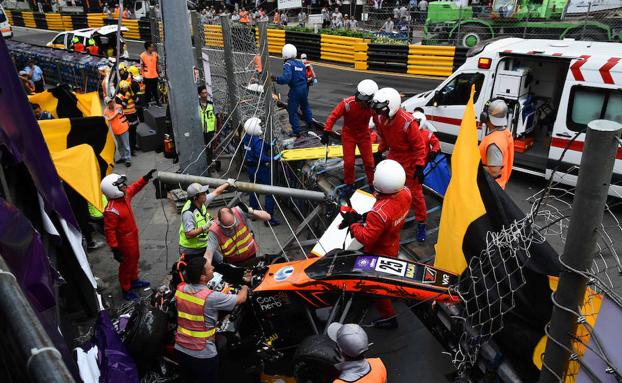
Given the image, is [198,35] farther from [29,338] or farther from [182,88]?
[29,338]

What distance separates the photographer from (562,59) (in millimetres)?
8172

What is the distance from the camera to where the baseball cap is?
19.7ft

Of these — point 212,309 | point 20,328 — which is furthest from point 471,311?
point 20,328

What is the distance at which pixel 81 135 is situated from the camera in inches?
311

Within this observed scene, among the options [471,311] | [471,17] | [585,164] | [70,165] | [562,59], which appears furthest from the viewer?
[471,17]

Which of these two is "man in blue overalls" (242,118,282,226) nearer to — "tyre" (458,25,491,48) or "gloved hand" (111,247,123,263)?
"gloved hand" (111,247,123,263)

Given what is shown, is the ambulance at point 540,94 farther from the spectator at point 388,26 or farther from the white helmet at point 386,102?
the spectator at point 388,26

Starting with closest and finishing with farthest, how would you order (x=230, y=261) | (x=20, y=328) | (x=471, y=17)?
(x=20, y=328) < (x=230, y=261) < (x=471, y=17)

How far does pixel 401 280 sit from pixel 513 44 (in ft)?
22.2

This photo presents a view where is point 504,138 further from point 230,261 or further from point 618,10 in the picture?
point 618,10

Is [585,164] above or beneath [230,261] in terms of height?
above

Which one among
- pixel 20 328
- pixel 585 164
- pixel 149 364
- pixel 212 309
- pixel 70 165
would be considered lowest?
pixel 149 364

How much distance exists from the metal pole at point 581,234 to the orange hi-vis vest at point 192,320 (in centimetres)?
293

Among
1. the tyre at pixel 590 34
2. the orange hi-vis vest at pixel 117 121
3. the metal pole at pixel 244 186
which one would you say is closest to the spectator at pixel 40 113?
the orange hi-vis vest at pixel 117 121
